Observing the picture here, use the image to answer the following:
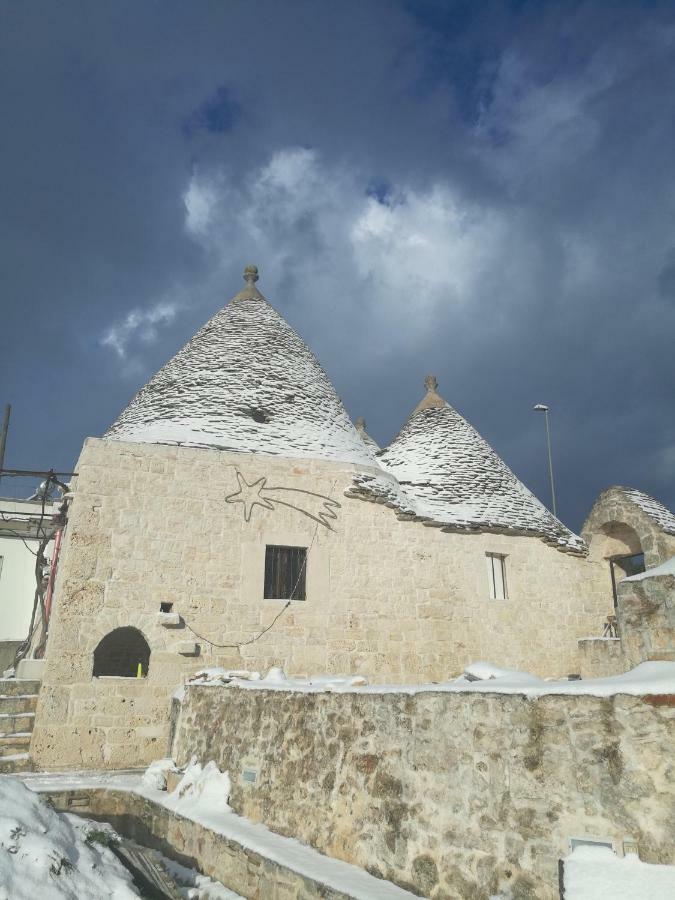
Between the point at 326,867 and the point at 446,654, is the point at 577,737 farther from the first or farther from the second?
the point at 446,654

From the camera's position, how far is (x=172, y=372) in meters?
11.9

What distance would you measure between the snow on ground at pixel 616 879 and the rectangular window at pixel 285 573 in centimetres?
681

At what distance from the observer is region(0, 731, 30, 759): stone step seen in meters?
7.33

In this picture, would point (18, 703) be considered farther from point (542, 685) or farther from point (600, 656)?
point (600, 656)

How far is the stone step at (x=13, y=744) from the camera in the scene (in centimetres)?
733

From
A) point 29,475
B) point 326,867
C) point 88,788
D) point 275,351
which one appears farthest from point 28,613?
point 326,867

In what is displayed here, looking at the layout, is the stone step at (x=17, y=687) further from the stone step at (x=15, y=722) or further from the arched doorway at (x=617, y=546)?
the arched doorway at (x=617, y=546)

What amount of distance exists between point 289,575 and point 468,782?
6.19 metres

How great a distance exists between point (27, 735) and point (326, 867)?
523 cm

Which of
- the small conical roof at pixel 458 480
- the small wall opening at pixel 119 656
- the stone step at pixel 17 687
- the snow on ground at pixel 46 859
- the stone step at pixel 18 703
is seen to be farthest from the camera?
the small conical roof at pixel 458 480

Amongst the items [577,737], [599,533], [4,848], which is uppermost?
[599,533]

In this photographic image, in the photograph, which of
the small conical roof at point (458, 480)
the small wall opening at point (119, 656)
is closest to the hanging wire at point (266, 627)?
the small conical roof at point (458, 480)

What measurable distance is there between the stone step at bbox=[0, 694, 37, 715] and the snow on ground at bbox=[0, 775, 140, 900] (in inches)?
200

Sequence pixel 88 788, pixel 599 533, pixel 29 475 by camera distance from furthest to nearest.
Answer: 1. pixel 599 533
2. pixel 29 475
3. pixel 88 788
